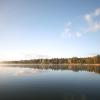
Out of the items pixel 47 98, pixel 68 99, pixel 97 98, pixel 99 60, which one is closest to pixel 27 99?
pixel 47 98

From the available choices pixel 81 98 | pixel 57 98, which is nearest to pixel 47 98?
pixel 57 98

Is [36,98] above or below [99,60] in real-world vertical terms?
below

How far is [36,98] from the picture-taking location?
28.1 meters

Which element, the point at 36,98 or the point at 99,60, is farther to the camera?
the point at 99,60

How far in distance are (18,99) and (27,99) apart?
1.42m

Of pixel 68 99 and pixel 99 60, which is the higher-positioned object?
pixel 99 60

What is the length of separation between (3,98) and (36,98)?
17.6 feet

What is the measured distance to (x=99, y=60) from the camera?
199125 mm

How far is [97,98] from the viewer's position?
28.1 m

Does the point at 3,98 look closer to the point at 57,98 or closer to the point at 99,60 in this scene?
the point at 57,98

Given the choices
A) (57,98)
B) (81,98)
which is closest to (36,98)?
(57,98)

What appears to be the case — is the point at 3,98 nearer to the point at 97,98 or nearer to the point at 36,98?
the point at 36,98

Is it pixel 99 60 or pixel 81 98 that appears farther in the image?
pixel 99 60

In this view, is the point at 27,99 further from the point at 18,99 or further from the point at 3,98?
the point at 3,98
